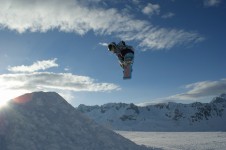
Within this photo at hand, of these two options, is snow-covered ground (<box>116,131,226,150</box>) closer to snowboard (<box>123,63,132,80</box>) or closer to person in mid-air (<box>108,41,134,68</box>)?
snowboard (<box>123,63,132,80</box>)

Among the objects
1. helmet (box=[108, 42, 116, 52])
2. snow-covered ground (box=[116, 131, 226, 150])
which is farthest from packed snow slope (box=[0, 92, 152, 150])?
helmet (box=[108, 42, 116, 52])

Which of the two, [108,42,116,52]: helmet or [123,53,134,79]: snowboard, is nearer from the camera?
[123,53,134,79]: snowboard

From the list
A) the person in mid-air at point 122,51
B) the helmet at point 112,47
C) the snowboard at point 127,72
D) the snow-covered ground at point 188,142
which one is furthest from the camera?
the snow-covered ground at point 188,142

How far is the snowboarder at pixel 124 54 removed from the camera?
1714 cm

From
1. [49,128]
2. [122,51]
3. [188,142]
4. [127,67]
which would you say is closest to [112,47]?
[122,51]

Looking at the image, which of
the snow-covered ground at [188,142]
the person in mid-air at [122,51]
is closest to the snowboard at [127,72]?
the person in mid-air at [122,51]

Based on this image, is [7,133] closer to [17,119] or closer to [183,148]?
[17,119]

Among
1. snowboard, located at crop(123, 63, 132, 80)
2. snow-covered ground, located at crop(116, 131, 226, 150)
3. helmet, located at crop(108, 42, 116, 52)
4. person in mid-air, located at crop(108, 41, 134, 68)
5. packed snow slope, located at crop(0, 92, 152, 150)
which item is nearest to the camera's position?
person in mid-air, located at crop(108, 41, 134, 68)

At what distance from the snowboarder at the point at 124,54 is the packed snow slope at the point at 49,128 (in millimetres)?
36992

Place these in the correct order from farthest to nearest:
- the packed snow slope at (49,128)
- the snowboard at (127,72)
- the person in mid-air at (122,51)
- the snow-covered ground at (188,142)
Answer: the snow-covered ground at (188,142) < the packed snow slope at (49,128) < the snowboard at (127,72) < the person in mid-air at (122,51)

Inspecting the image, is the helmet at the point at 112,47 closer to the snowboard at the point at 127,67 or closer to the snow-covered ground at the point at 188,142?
the snowboard at the point at 127,67

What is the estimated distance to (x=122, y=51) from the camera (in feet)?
56.8

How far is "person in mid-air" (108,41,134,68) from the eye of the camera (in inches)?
674

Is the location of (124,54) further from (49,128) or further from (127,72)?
(49,128)
